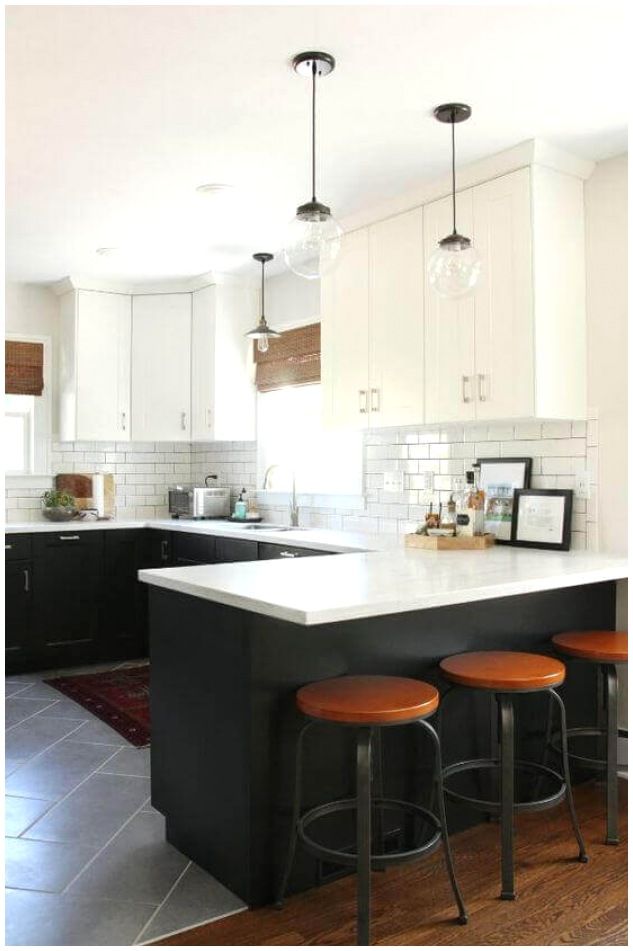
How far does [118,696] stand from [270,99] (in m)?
3.13

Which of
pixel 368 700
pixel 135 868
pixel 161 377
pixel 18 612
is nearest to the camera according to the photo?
pixel 368 700

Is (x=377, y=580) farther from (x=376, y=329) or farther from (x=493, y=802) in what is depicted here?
(x=376, y=329)

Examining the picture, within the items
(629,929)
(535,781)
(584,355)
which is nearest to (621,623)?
(535,781)

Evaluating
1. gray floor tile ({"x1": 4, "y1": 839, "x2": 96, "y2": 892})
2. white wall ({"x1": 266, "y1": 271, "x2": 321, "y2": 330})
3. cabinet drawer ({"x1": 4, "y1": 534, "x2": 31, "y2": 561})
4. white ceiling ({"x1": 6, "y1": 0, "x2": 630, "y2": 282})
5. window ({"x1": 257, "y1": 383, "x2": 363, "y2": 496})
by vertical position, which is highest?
white ceiling ({"x1": 6, "y1": 0, "x2": 630, "y2": 282})

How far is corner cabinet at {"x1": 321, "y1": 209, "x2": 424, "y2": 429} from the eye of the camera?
3.86m

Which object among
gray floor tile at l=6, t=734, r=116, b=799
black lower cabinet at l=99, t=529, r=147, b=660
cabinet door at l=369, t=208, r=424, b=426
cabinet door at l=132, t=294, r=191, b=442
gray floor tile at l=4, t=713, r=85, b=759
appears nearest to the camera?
gray floor tile at l=6, t=734, r=116, b=799

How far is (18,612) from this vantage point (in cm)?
505

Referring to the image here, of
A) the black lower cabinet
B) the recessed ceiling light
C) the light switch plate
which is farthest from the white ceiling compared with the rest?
the black lower cabinet

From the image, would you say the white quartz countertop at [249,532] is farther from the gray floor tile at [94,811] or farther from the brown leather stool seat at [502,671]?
the gray floor tile at [94,811]

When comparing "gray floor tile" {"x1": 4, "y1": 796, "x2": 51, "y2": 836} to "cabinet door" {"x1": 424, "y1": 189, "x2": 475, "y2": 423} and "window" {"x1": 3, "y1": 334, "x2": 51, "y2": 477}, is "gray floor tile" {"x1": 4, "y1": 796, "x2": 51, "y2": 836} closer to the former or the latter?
"cabinet door" {"x1": 424, "y1": 189, "x2": 475, "y2": 423}

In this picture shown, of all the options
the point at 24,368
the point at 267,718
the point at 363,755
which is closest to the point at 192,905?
the point at 267,718

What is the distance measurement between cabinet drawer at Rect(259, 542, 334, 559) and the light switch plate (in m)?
0.62

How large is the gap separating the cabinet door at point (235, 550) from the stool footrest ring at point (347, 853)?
2188 mm

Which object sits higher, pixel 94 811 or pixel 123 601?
pixel 123 601
